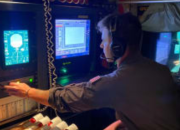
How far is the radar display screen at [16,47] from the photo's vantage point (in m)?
1.12

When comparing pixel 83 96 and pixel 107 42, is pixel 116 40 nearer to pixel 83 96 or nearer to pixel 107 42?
pixel 107 42

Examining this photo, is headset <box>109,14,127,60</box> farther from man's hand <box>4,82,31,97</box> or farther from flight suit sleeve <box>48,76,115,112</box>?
man's hand <box>4,82,31,97</box>

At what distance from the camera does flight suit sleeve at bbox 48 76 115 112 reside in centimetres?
100

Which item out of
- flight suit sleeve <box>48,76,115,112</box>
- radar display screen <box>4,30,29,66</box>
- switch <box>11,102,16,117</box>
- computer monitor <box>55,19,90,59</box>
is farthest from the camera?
computer monitor <box>55,19,90,59</box>

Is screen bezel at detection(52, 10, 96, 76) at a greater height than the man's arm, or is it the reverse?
screen bezel at detection(52, 10, 96, 76)

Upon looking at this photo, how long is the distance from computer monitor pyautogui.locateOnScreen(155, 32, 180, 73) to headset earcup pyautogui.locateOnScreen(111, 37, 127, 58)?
1098mm

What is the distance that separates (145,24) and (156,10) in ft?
0.50

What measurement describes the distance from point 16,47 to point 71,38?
1.85ft

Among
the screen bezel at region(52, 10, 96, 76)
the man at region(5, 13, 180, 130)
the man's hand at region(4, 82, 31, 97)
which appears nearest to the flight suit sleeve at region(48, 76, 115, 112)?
the man at region(5, 13, 180, 130)

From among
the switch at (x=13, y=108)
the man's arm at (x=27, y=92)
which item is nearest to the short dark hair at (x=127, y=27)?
the man's arm at (x=27, y=92)

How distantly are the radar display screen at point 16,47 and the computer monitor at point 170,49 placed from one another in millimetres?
1347

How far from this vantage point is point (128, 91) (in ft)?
3.26

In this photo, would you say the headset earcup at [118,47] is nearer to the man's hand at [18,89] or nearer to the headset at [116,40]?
the headset at [116,40]

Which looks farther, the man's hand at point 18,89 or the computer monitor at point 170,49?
the computer monitor at point 170,49
